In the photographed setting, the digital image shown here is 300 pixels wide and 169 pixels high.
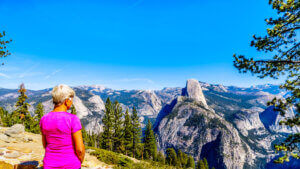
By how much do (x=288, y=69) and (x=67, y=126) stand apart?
8.73 metres

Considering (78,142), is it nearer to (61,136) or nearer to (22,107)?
(61,136)

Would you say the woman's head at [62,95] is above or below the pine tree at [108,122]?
above

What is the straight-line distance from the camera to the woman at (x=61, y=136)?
9.00 ft

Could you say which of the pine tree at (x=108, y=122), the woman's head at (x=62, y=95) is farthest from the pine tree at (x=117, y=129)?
the woman's head at (x=62, y=95)

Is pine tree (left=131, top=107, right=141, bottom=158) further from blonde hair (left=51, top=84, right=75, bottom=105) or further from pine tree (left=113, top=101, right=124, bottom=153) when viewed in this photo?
blonde hair (left=51, top=84, right=75, bottom=105)

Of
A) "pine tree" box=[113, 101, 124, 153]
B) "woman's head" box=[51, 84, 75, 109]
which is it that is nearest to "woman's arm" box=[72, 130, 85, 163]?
"woman's head" box=[51, 84, 75, 109]

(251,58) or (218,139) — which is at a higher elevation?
(251,58)

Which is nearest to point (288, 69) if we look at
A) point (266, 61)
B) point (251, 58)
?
point (266, 61)

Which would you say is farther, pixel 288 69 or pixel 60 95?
pixel 288 69

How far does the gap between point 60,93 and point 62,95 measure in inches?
2.1

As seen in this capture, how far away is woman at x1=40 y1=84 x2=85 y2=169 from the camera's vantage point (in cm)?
274

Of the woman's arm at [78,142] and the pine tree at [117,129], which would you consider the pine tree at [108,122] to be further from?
the woman's arm at [78,142]

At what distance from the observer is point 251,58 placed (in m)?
6.99

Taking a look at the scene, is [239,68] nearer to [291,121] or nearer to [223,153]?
[291,121]
